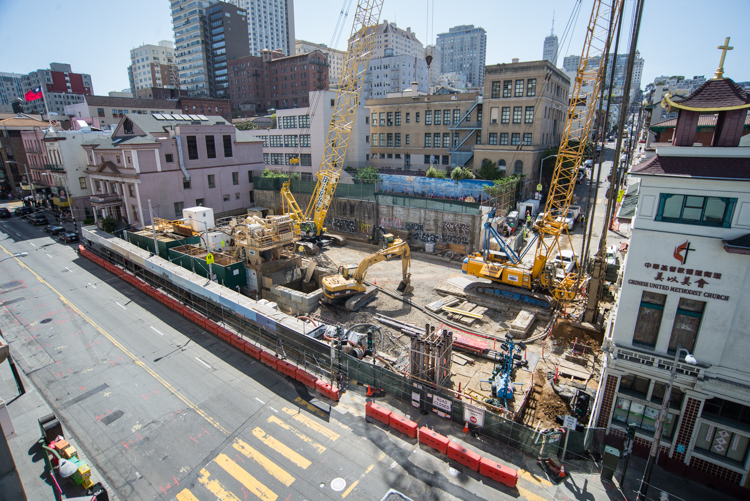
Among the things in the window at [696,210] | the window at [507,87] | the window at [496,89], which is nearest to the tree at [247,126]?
the window at [496,89]

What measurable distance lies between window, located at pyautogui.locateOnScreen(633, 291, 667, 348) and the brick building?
34 millimetres

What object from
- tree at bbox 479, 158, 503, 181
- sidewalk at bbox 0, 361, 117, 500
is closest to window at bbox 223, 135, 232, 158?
tree at bbox 479, 158, 503, 181

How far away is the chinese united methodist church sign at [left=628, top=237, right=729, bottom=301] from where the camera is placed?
13.5m

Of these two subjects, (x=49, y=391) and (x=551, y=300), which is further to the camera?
(x=551, y=300)

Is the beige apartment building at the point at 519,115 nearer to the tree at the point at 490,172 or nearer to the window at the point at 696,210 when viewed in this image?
the tree at the point at 490,172

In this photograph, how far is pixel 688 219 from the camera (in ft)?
45.1

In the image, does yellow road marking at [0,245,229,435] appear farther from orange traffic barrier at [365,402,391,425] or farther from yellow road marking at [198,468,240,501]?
orange traffic barrier at [365,402,391,425]

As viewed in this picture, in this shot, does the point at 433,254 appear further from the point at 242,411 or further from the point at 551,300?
the point at 242,411

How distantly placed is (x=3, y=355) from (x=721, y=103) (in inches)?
1002

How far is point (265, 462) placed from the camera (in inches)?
593

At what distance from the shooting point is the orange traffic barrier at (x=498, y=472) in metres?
13.9

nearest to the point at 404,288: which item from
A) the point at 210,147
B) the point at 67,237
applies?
the point at 210,147

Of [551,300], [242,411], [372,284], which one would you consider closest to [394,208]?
[372,284]

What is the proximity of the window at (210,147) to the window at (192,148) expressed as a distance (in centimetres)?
168
